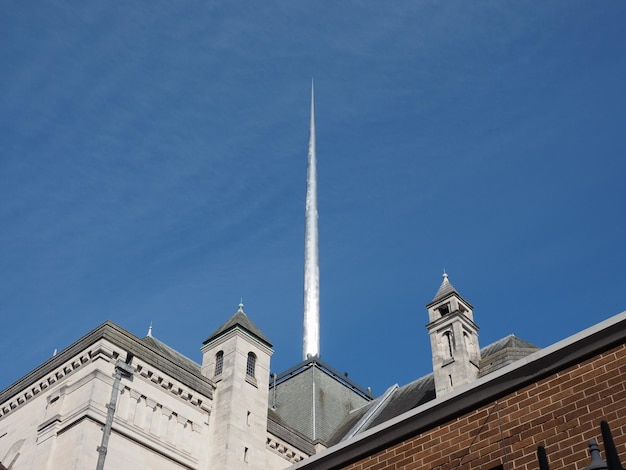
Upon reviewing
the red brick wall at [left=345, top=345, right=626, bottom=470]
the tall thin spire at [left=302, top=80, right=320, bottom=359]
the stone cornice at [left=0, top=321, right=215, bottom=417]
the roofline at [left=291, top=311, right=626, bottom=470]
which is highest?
the tall thin spire at [left=302, top=80, right=320, bottom=359]

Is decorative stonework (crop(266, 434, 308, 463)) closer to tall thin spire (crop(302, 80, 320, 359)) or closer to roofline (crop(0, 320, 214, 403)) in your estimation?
roofline (crop(0, 320, 214, 403))

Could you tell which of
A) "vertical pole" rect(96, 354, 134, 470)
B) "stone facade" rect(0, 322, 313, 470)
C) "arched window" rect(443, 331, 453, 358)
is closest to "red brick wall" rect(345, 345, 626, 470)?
"vertical pole" rect(96, 354, 134, 470)

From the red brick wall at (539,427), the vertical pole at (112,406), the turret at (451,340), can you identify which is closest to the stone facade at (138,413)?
the vertical pole at (112,406)

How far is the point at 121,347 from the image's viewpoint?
117ft

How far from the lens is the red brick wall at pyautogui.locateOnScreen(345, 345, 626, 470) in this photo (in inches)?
491

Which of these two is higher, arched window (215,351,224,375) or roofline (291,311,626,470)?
arched window (215,351,224,375)

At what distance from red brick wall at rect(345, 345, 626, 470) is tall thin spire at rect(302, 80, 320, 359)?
178 feet

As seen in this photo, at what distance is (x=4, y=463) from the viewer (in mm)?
34188

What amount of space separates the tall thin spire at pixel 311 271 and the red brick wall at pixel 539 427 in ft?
178

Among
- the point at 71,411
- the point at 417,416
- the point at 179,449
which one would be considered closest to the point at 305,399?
the point at 179,449

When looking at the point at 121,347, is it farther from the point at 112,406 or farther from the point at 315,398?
the point at 315,398

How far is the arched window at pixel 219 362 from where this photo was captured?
131 feet

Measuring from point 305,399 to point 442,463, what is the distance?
36.7 metres

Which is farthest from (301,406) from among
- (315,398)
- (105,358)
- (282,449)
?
(105,358)
